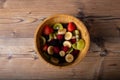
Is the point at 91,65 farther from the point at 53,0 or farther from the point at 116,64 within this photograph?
the point at 53,0

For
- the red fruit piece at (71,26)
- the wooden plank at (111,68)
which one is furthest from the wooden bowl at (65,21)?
the wooden plank at (111,68)

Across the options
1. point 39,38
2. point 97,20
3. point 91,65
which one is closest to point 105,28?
point 97,20

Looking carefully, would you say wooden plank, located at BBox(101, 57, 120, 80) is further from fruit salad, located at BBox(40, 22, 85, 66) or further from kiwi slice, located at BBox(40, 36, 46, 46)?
kiwi slice, located at BBox(40, 36, 46, 46)

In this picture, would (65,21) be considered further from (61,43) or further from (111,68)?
(111,68)

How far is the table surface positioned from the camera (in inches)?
38.8

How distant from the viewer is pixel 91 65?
0.98 metres

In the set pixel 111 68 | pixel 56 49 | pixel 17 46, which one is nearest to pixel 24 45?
pixel 17 46

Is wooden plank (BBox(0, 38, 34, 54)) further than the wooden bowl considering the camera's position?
Yes

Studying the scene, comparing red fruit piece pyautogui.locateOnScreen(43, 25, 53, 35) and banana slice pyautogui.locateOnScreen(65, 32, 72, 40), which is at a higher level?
red fruit piece pyautogui.locateOnScreen(43, 25, 53, 35)

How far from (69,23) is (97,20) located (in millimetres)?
122

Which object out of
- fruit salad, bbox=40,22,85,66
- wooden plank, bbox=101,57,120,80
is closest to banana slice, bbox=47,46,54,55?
fruit salad, bbox=40,22,85,66

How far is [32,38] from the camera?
1000 millimetres

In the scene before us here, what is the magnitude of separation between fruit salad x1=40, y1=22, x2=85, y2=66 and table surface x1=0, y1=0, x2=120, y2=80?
0.22 feet

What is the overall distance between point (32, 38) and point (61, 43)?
0.39 ft
